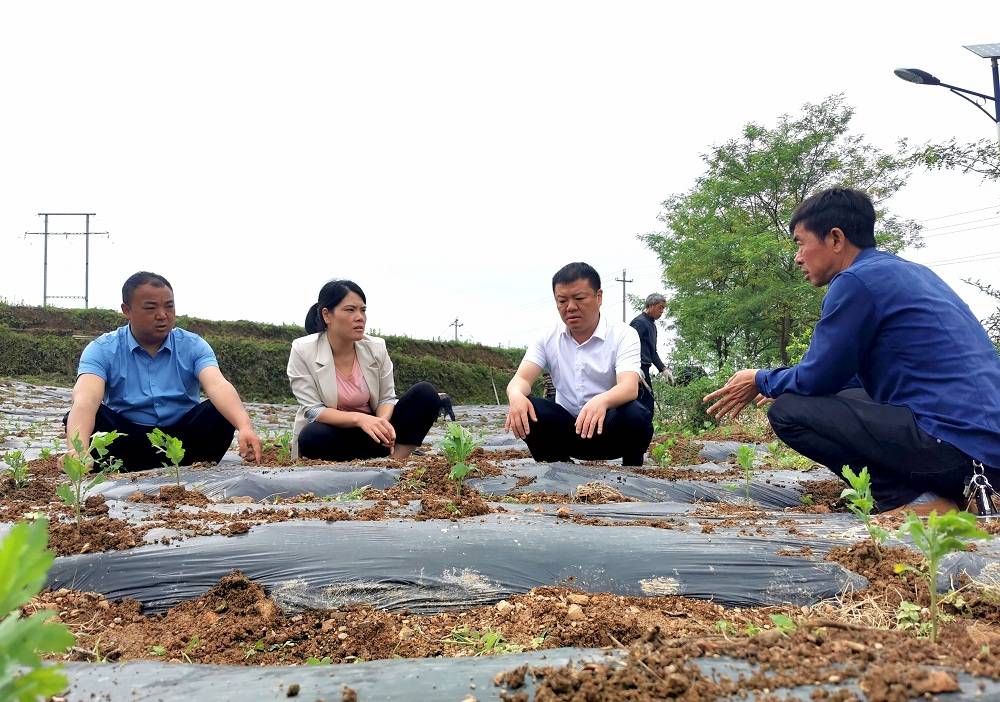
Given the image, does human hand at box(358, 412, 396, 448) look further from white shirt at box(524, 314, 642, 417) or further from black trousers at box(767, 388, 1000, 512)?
black trousers at box(767, 388, 1000, 512)

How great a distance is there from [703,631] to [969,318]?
80.3 inches

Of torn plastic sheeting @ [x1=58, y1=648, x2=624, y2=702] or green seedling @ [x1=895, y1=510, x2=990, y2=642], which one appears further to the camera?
green seedling @ [x1=895, y1=510, x2=990, y2=642]

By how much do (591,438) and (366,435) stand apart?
133cm

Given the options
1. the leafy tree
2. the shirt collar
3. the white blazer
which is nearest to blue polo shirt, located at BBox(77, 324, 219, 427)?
the shirt collar

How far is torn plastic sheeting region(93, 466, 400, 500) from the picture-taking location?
3.58 metres

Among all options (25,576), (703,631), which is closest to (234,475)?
(703,631)

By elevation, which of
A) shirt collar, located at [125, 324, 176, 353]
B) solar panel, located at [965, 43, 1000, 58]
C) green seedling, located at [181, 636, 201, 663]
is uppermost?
solar panel, located at [965, 43, 1000, 58]

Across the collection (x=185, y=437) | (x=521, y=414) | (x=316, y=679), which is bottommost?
(x=316, y=679)

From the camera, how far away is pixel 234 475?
377 centimetres

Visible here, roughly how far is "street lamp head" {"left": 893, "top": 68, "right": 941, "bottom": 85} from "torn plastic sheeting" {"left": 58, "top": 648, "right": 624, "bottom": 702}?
1080cm

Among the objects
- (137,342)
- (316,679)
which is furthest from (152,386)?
(316,679)

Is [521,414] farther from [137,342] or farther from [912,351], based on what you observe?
[137,342]

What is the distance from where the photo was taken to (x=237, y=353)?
17953mm

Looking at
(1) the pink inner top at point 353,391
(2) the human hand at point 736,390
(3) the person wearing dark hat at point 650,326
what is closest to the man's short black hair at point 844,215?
(2) the human hand at point 736,390
